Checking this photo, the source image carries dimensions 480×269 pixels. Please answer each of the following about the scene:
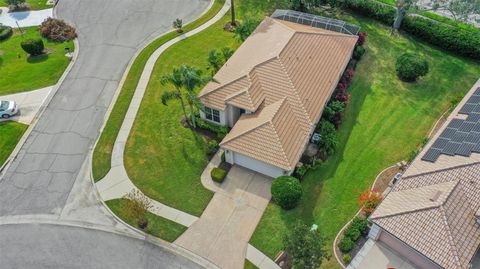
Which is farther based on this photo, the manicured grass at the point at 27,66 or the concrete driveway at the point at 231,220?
the manicured grass at the point at 27,66

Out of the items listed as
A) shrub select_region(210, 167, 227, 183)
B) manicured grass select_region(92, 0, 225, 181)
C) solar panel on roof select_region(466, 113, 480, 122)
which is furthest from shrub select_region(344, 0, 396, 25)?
shrub select_region(210, 167, 227, 183)

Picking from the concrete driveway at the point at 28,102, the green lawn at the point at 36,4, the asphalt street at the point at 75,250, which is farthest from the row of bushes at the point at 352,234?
the green lawn at the point at 36,4

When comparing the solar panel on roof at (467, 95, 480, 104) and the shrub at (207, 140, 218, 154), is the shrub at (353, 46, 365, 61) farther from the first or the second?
the shrub at (207, 140, 218, 154)

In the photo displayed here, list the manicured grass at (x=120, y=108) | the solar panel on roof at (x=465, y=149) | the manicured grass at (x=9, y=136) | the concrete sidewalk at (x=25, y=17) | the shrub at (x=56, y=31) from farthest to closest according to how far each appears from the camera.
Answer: the concrete sidewalk at (x=25, y=17) < the shrub at (x=56, y=31) < the manicured grass at (x=9, y=136) < the manicured grass at (x=120, y=108) < the solar panel on roof at (x=465, y=149)

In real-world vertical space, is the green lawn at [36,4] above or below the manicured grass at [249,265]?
above

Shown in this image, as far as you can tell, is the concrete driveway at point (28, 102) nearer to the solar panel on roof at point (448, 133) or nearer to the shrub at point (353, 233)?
the shrub at point (353, 233)

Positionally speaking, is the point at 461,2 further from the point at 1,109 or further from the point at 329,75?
the point at 1,109

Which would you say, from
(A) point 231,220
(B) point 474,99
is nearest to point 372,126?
(B) point 474,99

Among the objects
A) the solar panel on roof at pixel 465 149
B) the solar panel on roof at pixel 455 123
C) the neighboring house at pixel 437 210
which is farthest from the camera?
the solar panel on roof at pixel 455 123
